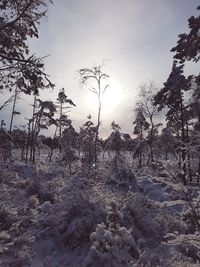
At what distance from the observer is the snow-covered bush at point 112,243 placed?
9.16 m

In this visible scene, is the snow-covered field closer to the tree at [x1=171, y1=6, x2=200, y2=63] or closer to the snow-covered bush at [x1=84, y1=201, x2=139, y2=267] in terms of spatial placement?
the snow-covered bush at [x1=84, y1=201, x2=139, y2=267]

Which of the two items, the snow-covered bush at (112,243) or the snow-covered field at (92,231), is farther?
the snow-covered field at (92,231)

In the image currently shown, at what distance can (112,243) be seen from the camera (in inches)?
360

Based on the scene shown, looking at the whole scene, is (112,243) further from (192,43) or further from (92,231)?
(192,43)

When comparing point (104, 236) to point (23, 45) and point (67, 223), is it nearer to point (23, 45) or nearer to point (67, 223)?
point (67, 223)

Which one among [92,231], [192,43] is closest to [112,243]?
[92,231]

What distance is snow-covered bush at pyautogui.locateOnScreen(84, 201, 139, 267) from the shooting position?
9160 millimetres

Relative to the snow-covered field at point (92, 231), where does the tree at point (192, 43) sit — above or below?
above

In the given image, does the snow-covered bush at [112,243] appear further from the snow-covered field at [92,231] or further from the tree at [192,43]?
the tree at [192,43]

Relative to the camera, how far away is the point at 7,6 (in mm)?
9125

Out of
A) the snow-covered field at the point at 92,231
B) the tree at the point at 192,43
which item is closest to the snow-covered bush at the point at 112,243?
the snow-covered field at the point at 92,231

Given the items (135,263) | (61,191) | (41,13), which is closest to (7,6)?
(41,13)

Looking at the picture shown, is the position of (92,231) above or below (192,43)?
below

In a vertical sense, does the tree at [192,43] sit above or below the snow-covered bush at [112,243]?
above
